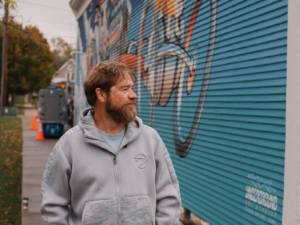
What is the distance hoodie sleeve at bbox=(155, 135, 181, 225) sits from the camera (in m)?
2.18

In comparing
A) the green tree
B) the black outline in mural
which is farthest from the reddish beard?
the green tree

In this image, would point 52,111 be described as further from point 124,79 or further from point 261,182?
point 124,79

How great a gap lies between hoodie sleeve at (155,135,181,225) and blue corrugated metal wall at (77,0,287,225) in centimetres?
158

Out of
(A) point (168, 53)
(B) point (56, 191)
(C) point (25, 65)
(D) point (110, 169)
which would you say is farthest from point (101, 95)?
(C) point (25, 65)

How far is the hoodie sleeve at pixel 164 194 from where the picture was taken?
218 cm

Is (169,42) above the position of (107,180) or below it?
above

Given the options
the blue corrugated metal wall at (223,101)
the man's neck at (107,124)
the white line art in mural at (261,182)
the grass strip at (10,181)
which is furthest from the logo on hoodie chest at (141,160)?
the grass strip at (10,181)

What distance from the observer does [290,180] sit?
3.15 m

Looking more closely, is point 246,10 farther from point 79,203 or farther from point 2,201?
point 2,201

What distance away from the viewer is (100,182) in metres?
2.02

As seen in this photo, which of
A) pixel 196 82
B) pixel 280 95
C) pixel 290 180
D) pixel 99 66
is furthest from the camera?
pixel 196 82

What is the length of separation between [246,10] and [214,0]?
849mm

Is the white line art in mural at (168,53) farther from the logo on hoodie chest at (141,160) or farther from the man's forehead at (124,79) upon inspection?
the logo on hoodie chest at (141,160)

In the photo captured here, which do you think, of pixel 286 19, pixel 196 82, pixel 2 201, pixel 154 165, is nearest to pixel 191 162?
pixel 196 82
